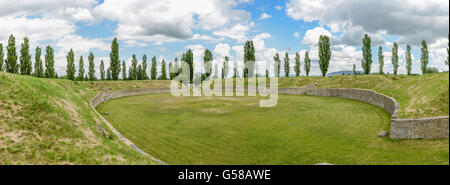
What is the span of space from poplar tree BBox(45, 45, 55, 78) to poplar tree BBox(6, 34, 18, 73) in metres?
12.9

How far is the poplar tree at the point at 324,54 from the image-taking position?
2704 inches

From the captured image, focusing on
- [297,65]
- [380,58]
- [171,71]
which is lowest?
[171,71]

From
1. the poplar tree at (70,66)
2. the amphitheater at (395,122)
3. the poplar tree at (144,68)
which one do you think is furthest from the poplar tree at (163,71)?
the amphitheater at (395,122)

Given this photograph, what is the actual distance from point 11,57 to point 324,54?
81.0 metres

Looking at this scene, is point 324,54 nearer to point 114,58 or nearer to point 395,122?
point 395,122

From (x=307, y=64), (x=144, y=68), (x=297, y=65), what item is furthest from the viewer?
(x=144, y=68)

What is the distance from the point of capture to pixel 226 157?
1112cm

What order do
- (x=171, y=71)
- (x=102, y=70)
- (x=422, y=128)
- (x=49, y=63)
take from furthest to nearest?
(x=102, y=70) → (x=171, y=71) → (x=49, y=63) → (x=422, y=128)

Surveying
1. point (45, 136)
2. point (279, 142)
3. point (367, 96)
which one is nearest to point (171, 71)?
point (367, 96)

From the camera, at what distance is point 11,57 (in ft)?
173

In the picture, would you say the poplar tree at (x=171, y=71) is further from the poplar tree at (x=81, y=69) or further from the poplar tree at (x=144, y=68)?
the poplar tree at (x=81, y=69)

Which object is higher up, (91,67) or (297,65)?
(297,65)
